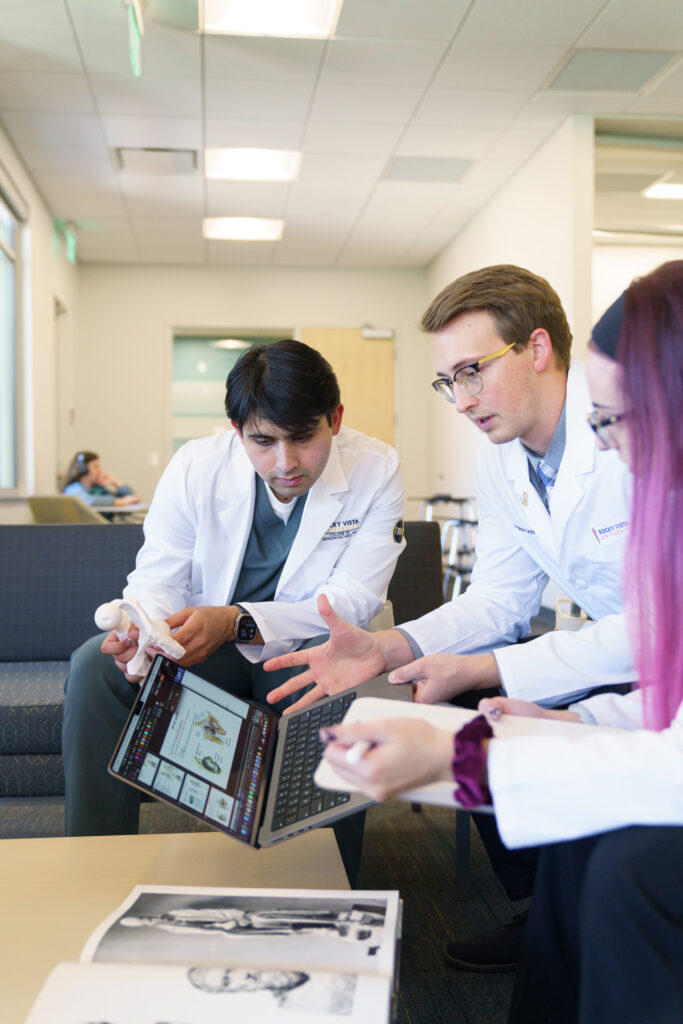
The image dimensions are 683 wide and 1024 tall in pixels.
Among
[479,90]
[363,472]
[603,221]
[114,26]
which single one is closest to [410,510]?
[603,221]

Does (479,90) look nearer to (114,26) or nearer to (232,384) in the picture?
(114,26)

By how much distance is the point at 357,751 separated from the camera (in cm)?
75

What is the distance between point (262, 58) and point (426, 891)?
3.89 meters

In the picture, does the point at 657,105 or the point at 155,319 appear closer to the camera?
the point at 657,105

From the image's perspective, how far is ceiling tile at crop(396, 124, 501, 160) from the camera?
16.6ft

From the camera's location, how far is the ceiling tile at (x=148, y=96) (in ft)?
14.4

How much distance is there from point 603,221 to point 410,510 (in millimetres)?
3328

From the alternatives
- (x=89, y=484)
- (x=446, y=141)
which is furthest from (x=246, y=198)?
(x=89, y=484)

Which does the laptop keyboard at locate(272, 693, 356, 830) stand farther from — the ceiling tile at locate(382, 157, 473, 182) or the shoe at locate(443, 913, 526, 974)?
the ceiling tile at locate(382, 157, 473, 182)

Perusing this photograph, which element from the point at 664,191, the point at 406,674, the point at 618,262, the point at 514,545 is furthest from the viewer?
the point at 618,262

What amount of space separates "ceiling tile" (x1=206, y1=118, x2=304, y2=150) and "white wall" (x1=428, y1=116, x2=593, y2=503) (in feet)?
5.03

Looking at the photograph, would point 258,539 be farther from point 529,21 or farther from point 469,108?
point 469,108

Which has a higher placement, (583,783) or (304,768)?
(583,783)

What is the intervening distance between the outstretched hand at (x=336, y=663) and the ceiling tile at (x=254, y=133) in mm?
4321
